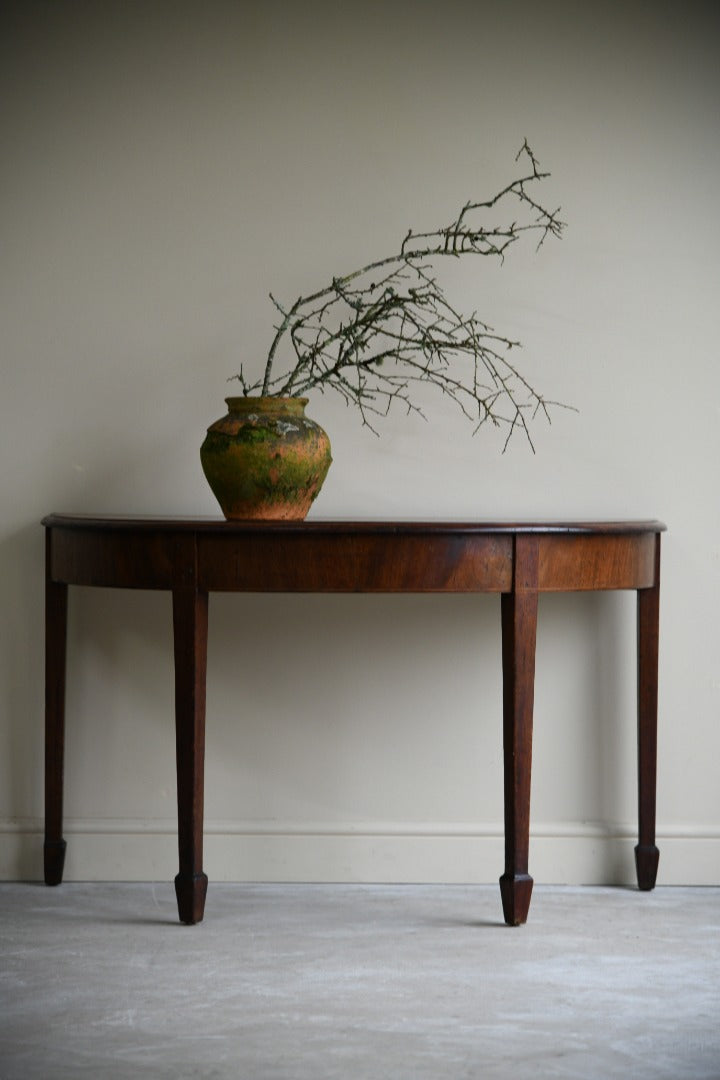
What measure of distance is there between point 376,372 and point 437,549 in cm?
61

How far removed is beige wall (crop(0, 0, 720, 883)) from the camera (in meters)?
2.70

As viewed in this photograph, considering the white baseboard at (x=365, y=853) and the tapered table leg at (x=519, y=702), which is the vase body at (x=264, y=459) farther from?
the white baseboard at (x=365, y=853)

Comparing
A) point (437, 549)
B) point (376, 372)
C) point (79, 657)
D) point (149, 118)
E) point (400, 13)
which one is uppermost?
point (400, 13)

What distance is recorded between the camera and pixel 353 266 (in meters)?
2.69

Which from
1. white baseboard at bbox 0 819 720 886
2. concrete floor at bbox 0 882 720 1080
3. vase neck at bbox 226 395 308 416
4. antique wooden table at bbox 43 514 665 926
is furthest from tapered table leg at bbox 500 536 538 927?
vase neck at bbox 226 395 308 416

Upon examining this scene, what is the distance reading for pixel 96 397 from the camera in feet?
8.92

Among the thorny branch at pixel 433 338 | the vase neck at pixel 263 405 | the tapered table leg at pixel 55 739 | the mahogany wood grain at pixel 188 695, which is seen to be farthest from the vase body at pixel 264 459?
the tapered table leg at pixel 55 739

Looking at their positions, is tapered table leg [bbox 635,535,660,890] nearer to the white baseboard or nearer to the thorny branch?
the white baseboard

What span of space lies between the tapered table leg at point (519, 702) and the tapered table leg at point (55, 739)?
95 cm

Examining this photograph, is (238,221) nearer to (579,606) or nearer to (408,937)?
(579,606)

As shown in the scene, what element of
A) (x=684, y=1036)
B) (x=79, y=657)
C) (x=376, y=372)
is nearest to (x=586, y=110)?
(x=376, y=372)

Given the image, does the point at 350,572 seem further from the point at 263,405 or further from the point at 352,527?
the point at 263,405

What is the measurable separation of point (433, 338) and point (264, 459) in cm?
58

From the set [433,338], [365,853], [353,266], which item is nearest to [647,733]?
[365,853]
